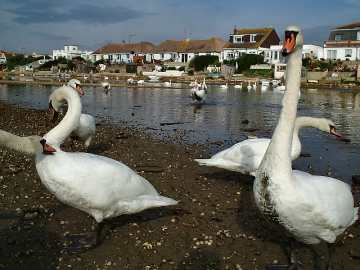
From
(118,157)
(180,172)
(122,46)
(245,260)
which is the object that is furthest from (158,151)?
(122,46)

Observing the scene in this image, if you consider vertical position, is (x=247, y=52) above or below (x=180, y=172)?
above

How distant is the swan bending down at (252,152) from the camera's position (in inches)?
332

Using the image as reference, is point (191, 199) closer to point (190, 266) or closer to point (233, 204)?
point (233, 204)

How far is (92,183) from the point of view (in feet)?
18.4

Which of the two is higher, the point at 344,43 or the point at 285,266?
the point at 344,43

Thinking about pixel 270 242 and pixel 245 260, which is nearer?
pixel 245 260

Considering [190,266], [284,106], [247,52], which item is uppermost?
[247,52]

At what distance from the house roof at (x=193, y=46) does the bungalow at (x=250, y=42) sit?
9839 mm

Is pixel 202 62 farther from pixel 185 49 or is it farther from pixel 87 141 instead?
pixel 87 141

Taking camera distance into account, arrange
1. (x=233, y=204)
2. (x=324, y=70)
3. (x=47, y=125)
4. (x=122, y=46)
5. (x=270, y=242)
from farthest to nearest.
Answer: (x=122, y=46)
(x=324, y=70)
(x=47, y=125)
(x=233, y=204)
(x=270, y=242)

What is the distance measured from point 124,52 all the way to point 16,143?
14983 cm

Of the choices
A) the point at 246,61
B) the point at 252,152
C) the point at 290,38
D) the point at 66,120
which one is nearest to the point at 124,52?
the point at 246,61

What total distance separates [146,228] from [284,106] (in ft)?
9.82

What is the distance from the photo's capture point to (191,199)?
8047 millimetres
